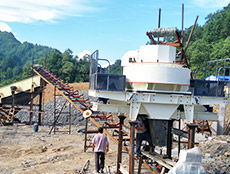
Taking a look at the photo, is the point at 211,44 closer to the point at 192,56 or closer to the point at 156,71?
Result: the point at 192,56

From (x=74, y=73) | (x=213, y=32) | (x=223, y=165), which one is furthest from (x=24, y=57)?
(x=223, y=165)

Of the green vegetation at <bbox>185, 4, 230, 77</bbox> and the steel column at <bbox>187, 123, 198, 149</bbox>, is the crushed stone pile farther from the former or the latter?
the green vegetation at <bbox>185, 4, 230, 77</bbox>

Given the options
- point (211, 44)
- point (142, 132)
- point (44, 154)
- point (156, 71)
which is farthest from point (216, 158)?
point (211, 44)

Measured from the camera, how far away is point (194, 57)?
119ft

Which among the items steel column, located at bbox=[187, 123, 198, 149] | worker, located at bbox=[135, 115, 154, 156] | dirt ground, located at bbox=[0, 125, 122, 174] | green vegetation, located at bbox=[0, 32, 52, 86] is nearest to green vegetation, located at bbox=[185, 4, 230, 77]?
dirt ground, located at bbox=[0, 125, 122, 174]

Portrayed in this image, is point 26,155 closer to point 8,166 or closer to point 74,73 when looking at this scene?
point 8,166

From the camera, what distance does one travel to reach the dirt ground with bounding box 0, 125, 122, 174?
993 cm

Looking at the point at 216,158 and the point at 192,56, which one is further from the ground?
the point at 192,56

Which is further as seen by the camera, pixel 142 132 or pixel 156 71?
pixel 142 132

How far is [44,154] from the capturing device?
12.3 metres

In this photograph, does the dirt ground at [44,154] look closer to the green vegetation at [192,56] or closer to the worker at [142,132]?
the worker at [142,132]

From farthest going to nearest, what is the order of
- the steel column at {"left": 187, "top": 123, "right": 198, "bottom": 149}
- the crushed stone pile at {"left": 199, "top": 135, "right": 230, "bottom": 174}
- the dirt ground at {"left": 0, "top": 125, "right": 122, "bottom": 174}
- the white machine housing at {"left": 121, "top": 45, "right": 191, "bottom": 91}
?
the dirt ground at {"left": 0, "top": 125, "right": 122, "bottom": 174} → the crushed stone pile at {"left": 199, "top": 135, "right": 230, "bottom": 174} → the white machine housing at {"left": 121, "top": 45, "right": 191, "bottom": 91} → the steel column at {"left": 187, "top": 123, "right": 198, "bottom": 149}

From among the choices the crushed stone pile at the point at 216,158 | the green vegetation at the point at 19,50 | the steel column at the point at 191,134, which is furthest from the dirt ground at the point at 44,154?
the green vegetation at the point at 19,50

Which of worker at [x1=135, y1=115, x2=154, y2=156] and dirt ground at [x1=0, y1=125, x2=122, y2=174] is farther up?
→ worker at [x1=135, y1=115, x2=154, y2=156]
